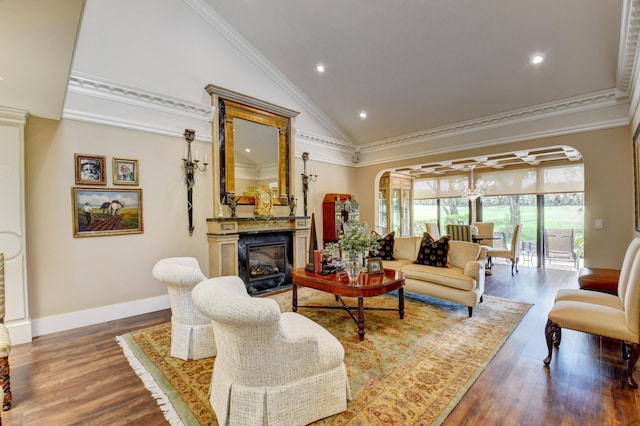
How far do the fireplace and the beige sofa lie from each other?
1868 millimetres

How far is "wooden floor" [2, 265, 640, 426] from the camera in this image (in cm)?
192

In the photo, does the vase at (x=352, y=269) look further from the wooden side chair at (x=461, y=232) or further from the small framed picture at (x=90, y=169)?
the wooden side chair at (x=461, y=232)

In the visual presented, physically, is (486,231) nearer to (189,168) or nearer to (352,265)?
(352,265)

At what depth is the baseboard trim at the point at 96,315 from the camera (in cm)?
333

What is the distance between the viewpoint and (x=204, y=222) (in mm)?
4570

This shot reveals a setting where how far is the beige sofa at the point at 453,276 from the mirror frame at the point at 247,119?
253cm

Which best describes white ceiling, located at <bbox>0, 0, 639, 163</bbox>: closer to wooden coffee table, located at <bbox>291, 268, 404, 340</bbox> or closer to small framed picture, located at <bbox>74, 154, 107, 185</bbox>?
small framed picture, located at <bbox>74, 154, 107, 185</bbox>

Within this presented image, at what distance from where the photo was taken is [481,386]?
2.24m

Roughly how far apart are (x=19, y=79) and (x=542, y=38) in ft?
17.8

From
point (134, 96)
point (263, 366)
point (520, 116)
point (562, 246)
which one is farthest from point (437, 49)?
point (562, 246)

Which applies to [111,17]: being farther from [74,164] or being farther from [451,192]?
[451,192]

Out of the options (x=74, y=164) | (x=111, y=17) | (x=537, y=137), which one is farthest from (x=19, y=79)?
(x=537, y=137)

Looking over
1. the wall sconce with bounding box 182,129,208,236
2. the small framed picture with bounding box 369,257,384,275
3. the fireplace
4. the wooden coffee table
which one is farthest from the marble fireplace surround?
the small framed picture with bounding box 369,257,384,275

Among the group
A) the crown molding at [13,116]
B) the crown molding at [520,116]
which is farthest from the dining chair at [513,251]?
the crown molding at [13,116]
